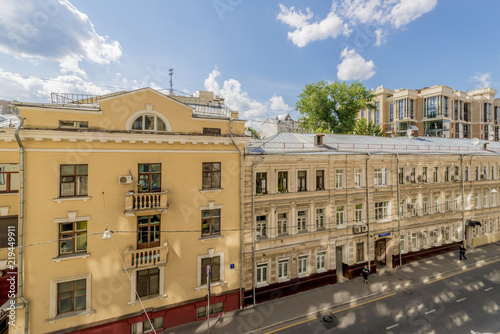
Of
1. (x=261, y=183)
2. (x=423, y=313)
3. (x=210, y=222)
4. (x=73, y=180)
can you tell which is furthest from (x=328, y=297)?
(x=73, y=180)

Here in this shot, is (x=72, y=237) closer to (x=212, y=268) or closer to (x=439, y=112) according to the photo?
(x=212, y=268)

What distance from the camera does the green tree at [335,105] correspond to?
37.0m

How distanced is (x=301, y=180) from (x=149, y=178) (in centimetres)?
1086

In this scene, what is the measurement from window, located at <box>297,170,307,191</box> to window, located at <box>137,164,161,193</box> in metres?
→ 10.0

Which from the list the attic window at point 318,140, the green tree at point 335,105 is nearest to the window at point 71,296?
the attic window at point 318,140

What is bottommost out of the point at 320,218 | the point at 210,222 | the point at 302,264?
the point at 302,264

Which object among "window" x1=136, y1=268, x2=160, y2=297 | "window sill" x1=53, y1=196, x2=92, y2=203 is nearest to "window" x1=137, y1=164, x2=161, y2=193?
"window sill" x1=53, y1=196, x2=92, y2=203

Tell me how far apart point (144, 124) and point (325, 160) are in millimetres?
13202

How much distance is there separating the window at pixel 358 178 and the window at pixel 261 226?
869cm

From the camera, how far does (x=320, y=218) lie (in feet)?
60.2

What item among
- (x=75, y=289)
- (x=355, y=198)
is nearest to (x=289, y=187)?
(x=355, y=198)

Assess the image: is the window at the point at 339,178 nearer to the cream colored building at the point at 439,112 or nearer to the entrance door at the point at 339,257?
the entrance door at the point at 339,257

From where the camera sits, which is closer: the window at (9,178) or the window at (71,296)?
the window at (9,178)

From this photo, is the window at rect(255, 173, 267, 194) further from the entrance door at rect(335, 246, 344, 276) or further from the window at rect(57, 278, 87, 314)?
the window at rect(57, 278, 87, 314)
